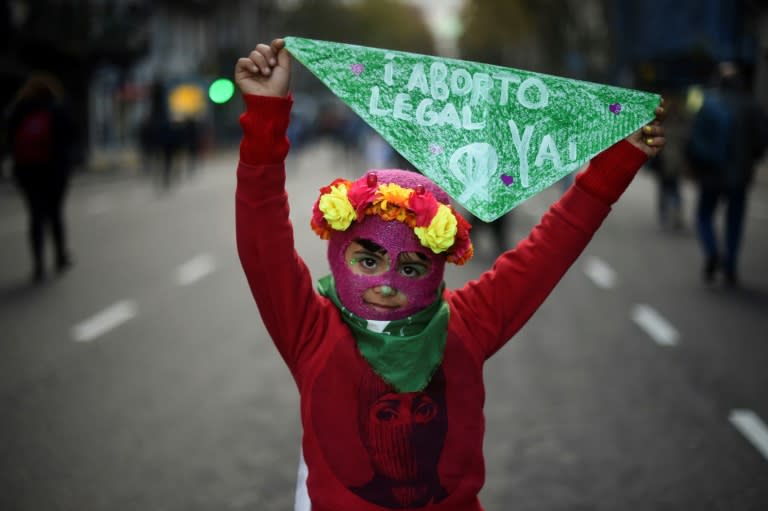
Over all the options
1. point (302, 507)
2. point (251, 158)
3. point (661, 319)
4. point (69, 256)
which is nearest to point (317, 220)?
point (251, 158)

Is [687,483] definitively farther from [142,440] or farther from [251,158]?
[251,158]

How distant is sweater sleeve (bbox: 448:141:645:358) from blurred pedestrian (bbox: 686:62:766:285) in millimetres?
7556

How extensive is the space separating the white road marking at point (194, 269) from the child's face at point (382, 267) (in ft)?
26.6

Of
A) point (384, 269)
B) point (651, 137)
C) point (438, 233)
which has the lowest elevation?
point (384, 269)

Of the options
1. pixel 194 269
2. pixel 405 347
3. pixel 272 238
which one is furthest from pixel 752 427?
pixel 194 269

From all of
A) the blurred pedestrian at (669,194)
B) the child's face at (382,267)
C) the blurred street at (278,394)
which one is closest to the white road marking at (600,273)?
the blurred street at (278,394)

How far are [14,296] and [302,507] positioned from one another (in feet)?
22.8

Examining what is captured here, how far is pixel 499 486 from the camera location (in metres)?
4.54

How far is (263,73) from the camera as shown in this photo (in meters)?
2.39

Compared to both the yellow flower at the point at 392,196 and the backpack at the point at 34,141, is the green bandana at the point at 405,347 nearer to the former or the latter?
the yellow flower at the point at 392,196

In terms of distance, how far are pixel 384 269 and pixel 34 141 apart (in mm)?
8386

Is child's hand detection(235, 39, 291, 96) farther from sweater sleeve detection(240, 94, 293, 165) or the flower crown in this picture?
the flower crown

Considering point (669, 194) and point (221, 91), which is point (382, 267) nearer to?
point (221, 91)

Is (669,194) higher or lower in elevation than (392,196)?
lower
